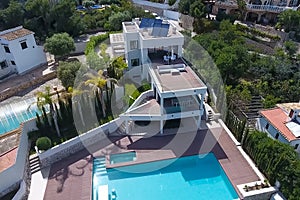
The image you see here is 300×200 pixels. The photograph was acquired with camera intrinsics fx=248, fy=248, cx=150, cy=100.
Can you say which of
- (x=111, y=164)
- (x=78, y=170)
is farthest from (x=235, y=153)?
(x=78, y=170)

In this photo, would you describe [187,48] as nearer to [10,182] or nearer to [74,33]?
[74,33]

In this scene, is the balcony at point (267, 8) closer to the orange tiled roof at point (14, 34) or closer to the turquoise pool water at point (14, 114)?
the orange tiled roof at point (14, 34)

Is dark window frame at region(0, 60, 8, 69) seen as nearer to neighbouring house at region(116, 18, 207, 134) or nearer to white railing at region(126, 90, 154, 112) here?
neighbouring house at region(116, 18, 207, 134)

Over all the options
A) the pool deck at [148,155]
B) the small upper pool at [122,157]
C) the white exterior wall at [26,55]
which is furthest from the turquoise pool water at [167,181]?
the white exterior wall at [26,55]

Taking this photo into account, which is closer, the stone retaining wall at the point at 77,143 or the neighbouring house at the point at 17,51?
the stone retaining wall at the point at 77,143

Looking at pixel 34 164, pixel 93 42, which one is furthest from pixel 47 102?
pixel 93 42

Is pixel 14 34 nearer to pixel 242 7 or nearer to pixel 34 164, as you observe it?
pixel 34 164
